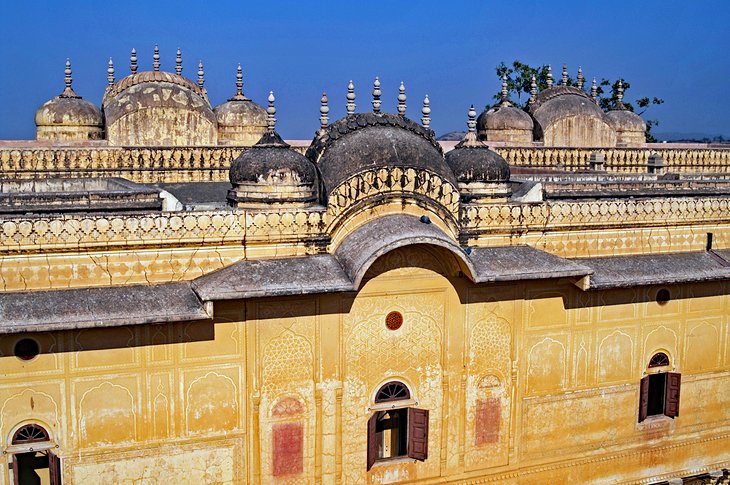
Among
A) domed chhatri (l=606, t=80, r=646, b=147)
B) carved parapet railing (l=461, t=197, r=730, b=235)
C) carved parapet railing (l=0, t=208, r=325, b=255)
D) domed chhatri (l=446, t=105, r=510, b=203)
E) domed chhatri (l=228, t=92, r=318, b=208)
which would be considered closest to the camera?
carved parapet railing (l=0, t=208, r=325, b=255)

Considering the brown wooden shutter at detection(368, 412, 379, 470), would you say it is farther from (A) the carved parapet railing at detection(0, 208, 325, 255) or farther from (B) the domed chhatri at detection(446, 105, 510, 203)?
(B) the domed chhatri at detection(446, 105, 510, 203)

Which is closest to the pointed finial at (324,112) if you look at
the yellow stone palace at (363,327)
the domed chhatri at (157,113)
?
the yellow stone palace at (363,327)

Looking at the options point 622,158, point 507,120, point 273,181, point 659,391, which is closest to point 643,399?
point 659,391

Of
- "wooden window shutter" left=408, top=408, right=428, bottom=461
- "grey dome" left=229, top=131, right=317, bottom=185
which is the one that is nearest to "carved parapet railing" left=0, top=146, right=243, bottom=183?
"grey dome" left=229, top=131, right=317, bottom=185

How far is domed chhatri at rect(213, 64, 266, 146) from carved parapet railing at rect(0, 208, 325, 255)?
10867 mm

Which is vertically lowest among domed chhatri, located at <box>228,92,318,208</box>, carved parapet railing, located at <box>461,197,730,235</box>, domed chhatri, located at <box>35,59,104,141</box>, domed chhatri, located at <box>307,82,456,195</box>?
carved parapet railing, located at <box>461,197,730,235</box>

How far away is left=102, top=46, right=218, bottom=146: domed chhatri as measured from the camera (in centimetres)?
1734

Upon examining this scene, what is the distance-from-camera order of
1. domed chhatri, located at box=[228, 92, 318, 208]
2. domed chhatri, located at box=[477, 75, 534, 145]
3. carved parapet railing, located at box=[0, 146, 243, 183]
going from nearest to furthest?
1. domed chhatri, located at box=[228, 92, 318, 208]
2. carved parapet railing, located at box=[0, 146, 243, 183]
3. domed chhatri, located at box=[477, 75, 534, 145]

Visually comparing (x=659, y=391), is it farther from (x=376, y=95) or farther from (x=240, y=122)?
(x=240, y=122)

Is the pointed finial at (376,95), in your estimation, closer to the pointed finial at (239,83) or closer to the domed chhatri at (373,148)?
the domed chhatri at (373,148)

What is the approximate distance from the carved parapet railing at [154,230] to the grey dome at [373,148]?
681mm

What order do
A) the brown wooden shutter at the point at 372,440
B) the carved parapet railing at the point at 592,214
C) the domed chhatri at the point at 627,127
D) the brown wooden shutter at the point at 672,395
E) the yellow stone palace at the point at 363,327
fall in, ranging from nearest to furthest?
1. the yellow stone palace at the point at 363,327
2. the brown wooden shutter at the point at 372,440
3. the carved parapet railing at the point at 592,214
4. the brown wooden shutter at the point at 672,395
5. the domed chhatri at the point at 627,127

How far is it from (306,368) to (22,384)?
2.83 meters

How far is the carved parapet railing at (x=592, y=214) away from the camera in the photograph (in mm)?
9359
